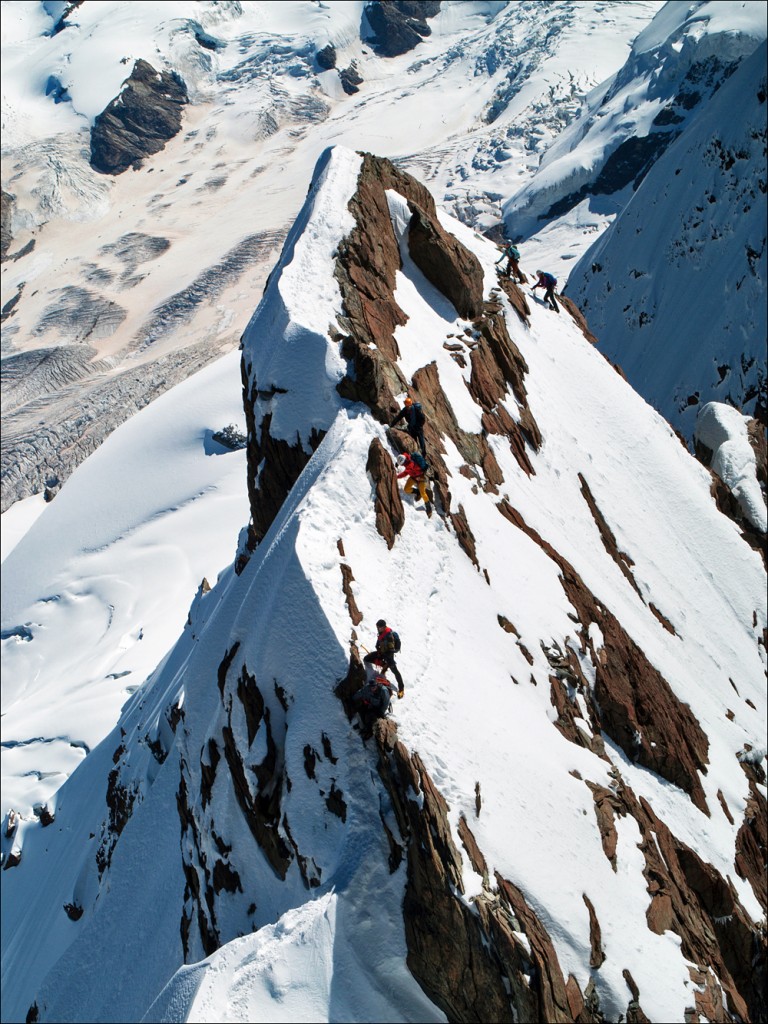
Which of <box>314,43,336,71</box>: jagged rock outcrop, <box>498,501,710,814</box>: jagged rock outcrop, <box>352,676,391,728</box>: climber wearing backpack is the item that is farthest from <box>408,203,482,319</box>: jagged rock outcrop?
<box>314,43,336,71</box>: jagged rock outcrop

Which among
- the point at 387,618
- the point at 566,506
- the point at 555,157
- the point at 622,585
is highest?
the point at 387,618

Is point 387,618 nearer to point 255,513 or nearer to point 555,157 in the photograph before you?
point 255,513

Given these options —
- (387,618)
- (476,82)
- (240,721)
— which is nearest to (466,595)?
(387,618)

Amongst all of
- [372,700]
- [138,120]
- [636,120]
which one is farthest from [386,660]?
[138,120]

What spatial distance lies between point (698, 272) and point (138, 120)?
113253 mm

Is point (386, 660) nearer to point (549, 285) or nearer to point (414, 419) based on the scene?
point (414, 419)

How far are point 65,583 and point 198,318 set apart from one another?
5455cm

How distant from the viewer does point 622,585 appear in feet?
77.5

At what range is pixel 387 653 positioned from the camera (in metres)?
12.7

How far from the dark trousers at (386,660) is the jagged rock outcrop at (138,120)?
136 metres

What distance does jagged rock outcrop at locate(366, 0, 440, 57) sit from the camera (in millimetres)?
153000

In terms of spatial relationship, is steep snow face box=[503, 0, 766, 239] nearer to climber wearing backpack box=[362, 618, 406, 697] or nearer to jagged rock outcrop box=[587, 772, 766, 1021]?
jagged rock outcrop box=[587, 772, 766, 1021]

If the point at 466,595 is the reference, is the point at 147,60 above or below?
above

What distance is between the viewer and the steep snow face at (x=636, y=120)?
82.8 meters
